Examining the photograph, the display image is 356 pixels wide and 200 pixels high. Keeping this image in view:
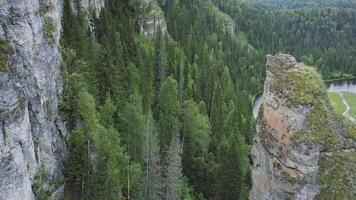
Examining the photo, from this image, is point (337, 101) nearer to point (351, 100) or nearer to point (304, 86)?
point (351, 100)

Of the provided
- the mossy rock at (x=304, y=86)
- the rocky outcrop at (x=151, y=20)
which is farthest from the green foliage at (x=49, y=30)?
the rocky outcrop at (x=151, y=20)

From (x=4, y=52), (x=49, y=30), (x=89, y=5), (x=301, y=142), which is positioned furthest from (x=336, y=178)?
(x=89, y=5)

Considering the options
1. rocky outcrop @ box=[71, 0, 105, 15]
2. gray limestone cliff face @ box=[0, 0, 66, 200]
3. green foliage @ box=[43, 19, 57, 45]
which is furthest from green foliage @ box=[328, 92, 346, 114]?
green foliage @ box=[43, 19, 57, 45]

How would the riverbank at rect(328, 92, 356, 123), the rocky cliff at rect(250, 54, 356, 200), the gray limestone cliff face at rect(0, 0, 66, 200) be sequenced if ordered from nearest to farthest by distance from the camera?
the gray limestone cliff face at rect(0, 0, 66, 200), the rocky cliff at rect(250, 54, 356, 200), the riverbank at rect(328, 92, 356, 123)

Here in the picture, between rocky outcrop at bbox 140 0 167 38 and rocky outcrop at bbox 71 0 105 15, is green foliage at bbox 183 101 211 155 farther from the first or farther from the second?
rocky outcrop at bbox 140 0 167 38

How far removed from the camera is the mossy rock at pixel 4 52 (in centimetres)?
3803

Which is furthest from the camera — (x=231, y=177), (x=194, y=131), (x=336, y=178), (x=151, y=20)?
(x=151, y=20)

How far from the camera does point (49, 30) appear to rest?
49.1 meters

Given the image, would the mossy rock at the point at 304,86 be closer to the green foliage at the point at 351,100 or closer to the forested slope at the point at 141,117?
the forested slope at the point at 141,117

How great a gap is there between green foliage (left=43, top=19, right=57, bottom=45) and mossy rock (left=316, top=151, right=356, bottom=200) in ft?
94.3

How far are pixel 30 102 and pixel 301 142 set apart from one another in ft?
79.9

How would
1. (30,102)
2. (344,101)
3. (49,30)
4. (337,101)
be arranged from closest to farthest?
(30,102) → (49,30) → (337,101) → (344,101)

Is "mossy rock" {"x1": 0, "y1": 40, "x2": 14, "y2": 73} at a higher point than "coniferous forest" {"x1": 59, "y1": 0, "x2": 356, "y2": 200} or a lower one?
higher

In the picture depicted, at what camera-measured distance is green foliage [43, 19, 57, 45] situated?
48.5 meters
